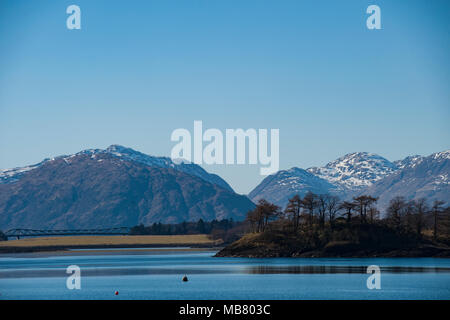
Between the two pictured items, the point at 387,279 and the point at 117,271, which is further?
the point at 117,271
